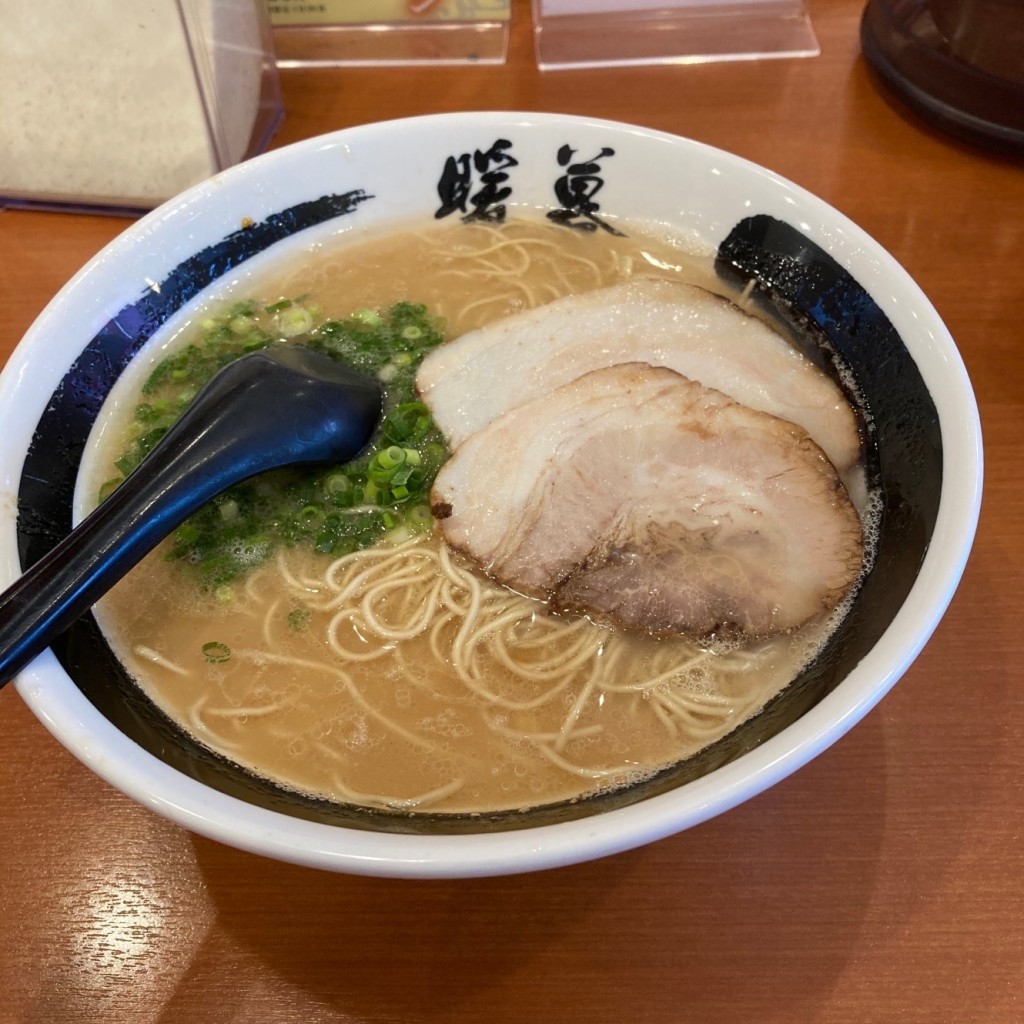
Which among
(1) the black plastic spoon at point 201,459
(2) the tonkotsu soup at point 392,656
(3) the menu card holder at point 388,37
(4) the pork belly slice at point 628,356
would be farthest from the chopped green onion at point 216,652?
(3) the menu card holder at point 388,37

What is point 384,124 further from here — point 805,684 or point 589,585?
point 805,684

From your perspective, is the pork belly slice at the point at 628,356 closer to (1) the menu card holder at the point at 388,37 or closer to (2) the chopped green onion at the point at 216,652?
(2) the chopped green onion at the point at 216,652

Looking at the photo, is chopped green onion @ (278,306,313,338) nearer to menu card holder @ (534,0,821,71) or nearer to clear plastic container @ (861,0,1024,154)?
menu card holder @ (534,0,821,71)

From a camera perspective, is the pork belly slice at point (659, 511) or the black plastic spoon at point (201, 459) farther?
the pork belly slice at point (659, 511)

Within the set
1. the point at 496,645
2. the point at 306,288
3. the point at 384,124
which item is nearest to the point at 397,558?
the point at 496,645

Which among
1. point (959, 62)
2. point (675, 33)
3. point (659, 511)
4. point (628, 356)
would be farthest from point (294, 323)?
point (959, 62)

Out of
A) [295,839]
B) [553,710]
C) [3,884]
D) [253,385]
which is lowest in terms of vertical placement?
[3,884]
